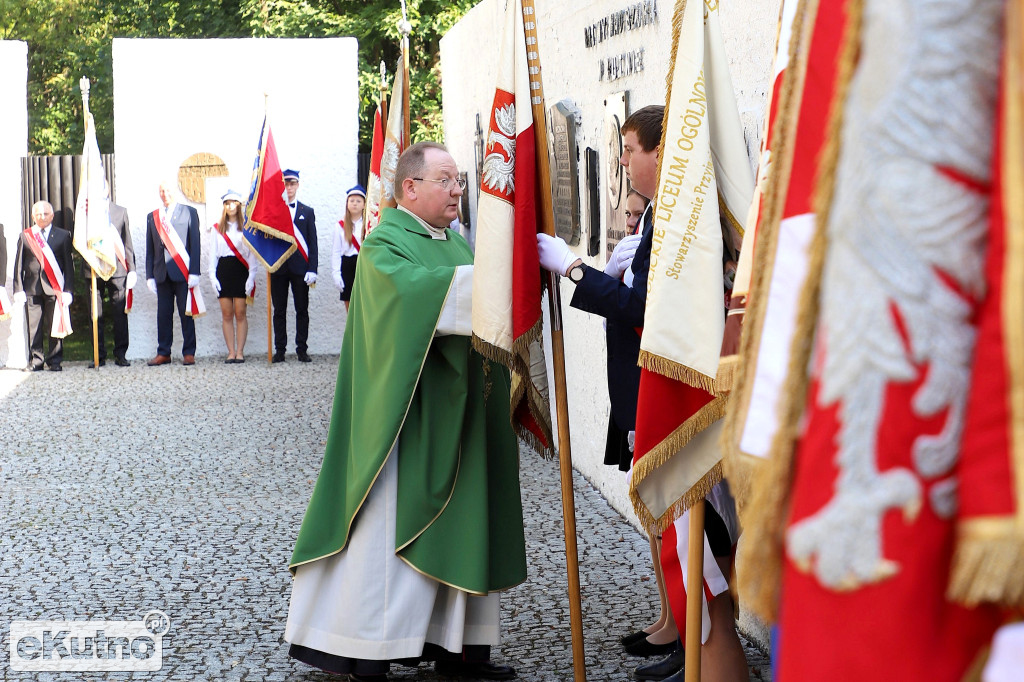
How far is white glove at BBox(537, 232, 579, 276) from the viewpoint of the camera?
321 cm

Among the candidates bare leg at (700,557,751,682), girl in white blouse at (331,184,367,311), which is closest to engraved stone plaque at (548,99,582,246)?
bare leg at (700,557,751,682)

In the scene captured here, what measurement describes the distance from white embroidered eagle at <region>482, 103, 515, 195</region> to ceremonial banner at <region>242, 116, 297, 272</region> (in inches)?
402

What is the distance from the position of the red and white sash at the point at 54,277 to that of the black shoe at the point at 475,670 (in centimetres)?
1037

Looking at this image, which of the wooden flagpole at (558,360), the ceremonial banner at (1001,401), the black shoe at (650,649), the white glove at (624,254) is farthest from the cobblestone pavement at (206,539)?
the ceremonial banner at (1001,401)

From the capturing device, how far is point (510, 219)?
3234 mm

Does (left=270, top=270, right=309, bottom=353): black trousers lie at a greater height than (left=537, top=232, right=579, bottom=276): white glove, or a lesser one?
lesser

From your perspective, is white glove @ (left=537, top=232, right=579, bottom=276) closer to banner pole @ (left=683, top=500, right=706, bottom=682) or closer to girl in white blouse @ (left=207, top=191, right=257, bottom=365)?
banner pole @ (left=683, top=500, right=706, bottom=682)

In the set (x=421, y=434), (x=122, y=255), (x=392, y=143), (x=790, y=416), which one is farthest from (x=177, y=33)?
(x=790, y=416)

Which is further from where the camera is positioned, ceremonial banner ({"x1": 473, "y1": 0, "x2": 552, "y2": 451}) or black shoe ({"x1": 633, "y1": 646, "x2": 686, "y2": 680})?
black shoe ({"x1": 633, "y1": 646, "x2": 686, "y2": 680})

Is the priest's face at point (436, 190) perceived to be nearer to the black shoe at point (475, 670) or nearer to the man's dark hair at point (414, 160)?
the man's dark hair at point (414, 160)

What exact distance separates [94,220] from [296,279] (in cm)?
239

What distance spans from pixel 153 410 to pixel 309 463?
10.0ft

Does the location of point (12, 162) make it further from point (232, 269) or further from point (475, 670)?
point (475, 670)

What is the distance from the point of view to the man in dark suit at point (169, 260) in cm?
1356
